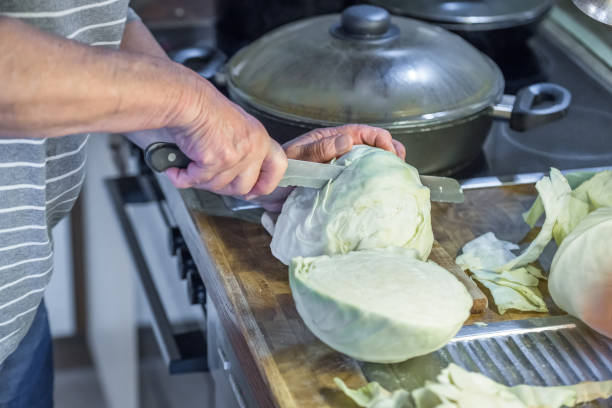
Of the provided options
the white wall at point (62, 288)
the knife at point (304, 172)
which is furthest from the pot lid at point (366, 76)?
the white wall at point (62, 288)

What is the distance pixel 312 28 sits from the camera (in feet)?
4.71

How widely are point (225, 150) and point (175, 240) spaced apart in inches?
19.4

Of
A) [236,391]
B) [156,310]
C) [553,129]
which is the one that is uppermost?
[553,129]

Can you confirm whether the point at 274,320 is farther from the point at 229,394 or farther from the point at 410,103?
the point at 410,103

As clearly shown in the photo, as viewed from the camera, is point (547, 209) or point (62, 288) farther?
point (62, 288)

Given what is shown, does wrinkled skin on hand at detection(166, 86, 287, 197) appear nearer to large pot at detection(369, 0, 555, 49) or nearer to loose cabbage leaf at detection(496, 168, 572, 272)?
loose cabbage leaf at detection(496, 168, 572, 272)

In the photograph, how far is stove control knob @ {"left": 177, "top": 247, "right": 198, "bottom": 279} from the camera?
4.53ft

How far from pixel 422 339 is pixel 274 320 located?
8.0 inches

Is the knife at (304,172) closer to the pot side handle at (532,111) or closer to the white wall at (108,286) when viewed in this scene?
the pot side handle at (532,111)

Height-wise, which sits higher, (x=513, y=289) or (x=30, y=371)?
(x=513, y=289)

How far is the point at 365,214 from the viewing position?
1.08 metres

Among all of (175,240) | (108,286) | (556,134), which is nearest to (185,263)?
(175,240)

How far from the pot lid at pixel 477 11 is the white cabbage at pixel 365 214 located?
1.95 feet

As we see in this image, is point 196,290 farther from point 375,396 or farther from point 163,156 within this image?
point 375,396
